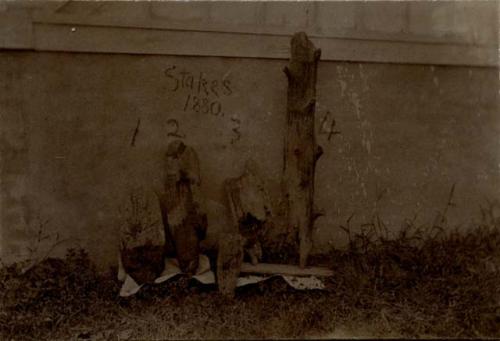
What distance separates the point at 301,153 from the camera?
13.2ft

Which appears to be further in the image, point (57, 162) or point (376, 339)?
point (57, 162)

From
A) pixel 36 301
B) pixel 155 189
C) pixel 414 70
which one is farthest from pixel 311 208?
pixel 36 301

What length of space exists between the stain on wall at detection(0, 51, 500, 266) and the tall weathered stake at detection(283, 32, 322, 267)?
29cm

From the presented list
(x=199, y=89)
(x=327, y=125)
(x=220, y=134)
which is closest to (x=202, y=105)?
(x=199, y=89)

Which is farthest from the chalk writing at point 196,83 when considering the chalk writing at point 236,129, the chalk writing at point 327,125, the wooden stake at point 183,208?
the chalk writing at point 327,125

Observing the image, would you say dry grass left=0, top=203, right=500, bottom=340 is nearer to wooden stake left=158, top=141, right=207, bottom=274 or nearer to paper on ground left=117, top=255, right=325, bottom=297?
paper on ground left=117, top=255, right=325, bottom=297

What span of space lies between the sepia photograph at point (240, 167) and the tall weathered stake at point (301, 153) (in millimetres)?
14

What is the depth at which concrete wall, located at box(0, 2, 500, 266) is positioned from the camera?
4.02m

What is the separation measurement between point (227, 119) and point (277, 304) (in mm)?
1464

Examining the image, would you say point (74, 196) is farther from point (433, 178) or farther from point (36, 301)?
point (433, 178)

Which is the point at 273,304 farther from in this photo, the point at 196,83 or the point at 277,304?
the point at 196,83

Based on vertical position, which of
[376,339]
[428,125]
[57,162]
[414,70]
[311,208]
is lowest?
[376,339]

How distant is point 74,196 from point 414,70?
2.88 meters

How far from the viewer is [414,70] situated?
4.53 m
